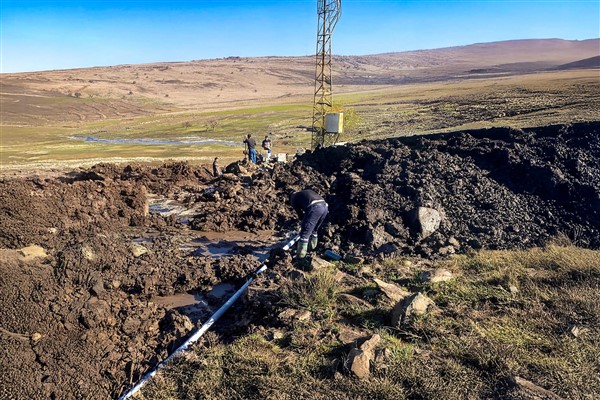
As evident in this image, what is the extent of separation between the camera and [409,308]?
5.00 metres

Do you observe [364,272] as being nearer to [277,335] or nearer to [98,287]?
[277,335]

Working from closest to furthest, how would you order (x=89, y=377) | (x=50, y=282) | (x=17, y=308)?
(x=89, y=377) → (x=17, y=308) → (x=50, y=282)

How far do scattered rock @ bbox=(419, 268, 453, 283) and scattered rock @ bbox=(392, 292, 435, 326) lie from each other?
101 cm

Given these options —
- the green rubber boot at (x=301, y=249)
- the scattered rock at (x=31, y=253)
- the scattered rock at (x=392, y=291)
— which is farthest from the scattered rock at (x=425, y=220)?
the scattered rock at (x=31, y=253)

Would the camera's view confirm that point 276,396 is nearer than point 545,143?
Yes

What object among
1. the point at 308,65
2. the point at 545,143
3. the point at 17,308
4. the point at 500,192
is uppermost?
the point at 308,65

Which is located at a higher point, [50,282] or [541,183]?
[541,183]

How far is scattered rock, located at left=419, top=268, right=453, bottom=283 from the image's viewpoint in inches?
243

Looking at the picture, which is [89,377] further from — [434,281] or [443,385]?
[434,281]

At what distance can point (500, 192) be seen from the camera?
9.62m

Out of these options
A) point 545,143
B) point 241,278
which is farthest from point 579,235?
point 241,278

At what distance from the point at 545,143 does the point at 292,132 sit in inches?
1133

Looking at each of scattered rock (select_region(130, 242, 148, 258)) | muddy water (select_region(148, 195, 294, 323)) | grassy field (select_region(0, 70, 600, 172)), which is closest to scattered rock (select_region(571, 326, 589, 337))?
muddy water (select_region(148, 195, 294, 323))

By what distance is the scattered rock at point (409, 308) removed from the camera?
4953 mm
